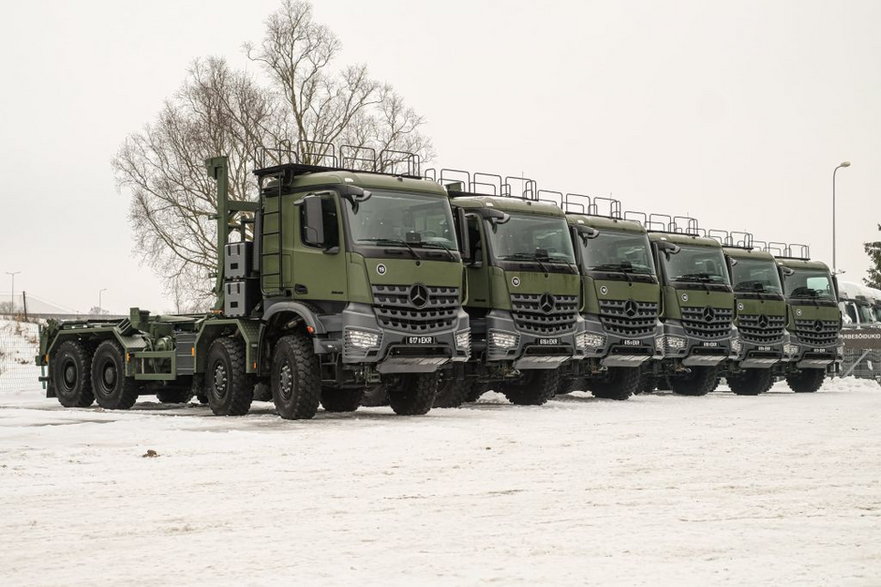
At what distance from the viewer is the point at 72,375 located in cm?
2500

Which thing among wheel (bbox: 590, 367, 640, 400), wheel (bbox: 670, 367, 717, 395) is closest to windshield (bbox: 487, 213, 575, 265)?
wheel (bbox: 590, 367, 640, 400)

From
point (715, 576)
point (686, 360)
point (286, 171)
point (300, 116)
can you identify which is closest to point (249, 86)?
point (300, 116)

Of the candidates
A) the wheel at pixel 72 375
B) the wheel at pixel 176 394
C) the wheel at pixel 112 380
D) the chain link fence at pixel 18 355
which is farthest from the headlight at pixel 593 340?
the chain link fence at pixel 18 355

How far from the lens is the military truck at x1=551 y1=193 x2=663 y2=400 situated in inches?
961

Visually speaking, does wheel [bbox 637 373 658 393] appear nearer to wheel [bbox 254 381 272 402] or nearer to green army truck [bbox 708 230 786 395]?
green army truck [bbox 708 230 786 395]

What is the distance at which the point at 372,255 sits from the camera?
1797 centimetres

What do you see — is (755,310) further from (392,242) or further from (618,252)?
(392,242)

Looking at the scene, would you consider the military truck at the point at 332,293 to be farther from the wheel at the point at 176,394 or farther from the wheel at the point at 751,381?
the wheel at the point at 751,381

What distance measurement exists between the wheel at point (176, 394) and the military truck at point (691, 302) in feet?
32.6

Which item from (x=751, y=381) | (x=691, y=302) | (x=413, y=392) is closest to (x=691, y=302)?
(x=691, y=302)

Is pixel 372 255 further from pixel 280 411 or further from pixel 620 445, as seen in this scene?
pixel 620 445

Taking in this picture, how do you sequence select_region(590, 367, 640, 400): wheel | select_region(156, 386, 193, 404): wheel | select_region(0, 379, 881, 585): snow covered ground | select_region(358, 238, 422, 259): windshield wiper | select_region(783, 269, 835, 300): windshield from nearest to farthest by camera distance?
1. select_region(0, 379, 881, 585): snow covered ground
2. select_region(358, 238, 422, 259): windshield wiper
3. select_region(156, 386, 193, 404): wheel
4. select_region(590, 367, 640, 400): wheel
5. select_region(783, 269, 835, 300): windshield

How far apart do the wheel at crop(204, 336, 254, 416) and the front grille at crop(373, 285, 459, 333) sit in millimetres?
→ 2907

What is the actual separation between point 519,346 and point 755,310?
32.7 ft
